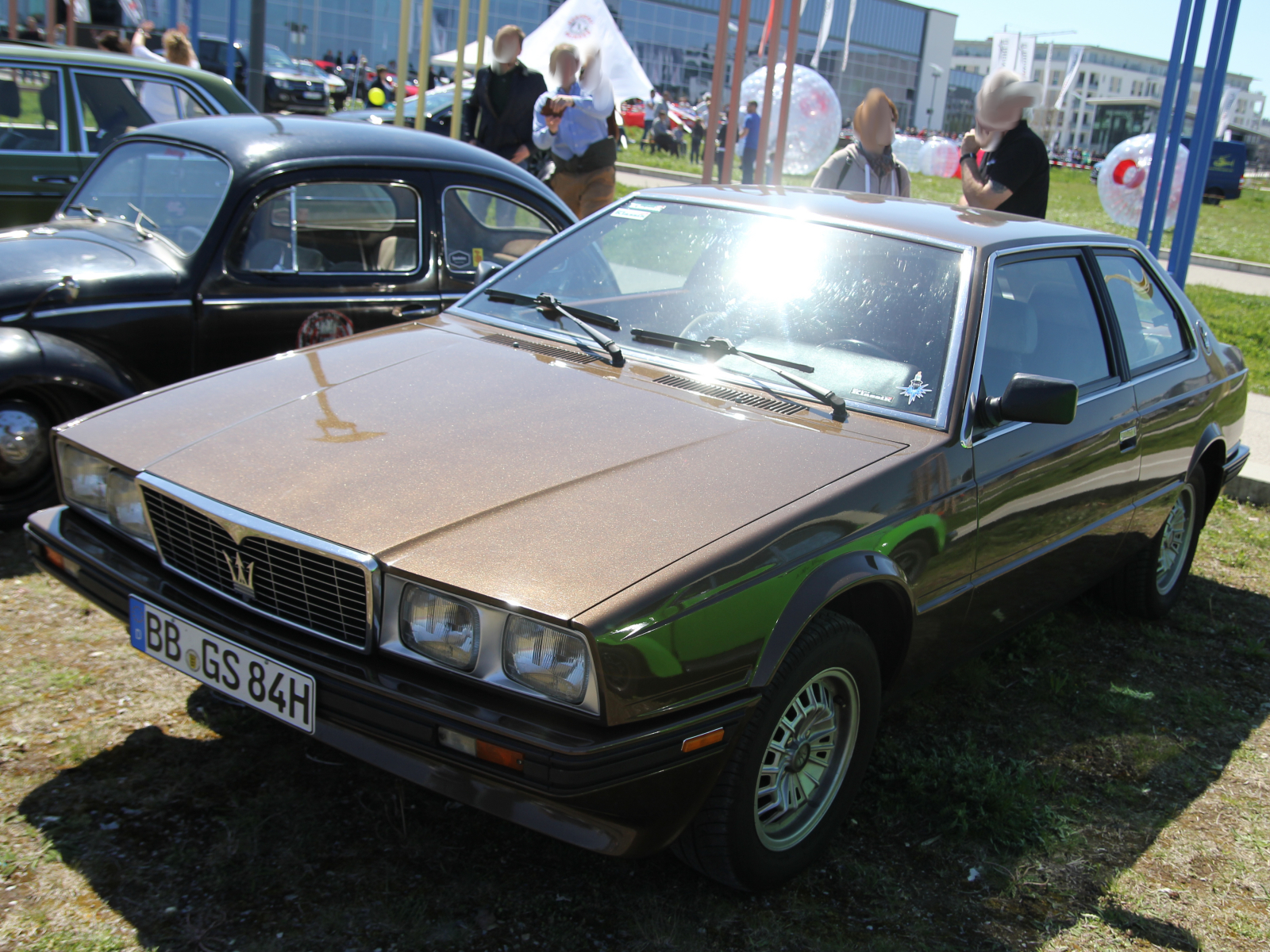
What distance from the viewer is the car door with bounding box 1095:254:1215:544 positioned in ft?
12.6

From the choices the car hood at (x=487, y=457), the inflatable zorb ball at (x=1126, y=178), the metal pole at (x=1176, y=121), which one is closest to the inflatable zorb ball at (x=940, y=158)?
the inflatable zorb ball at (x=1126, y=178)

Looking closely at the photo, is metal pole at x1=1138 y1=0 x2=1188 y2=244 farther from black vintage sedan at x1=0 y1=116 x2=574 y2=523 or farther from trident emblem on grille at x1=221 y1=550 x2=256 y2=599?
trident emblem on grille at x1=221 y1=550 x2=256 y2=599

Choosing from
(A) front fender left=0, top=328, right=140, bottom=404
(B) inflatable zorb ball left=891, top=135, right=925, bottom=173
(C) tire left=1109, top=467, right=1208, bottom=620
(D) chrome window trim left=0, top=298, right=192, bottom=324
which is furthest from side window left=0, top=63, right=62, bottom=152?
(B) inflatable zorb ball left=891, top=135, right=925, bottom=173

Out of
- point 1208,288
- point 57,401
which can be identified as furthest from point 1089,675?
point 1208,288

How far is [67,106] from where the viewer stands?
6.63 metres

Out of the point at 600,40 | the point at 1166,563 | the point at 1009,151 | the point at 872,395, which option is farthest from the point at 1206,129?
the point at 600,40

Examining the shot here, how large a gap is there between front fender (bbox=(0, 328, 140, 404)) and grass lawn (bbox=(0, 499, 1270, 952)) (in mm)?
757

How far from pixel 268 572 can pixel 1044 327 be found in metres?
2.48

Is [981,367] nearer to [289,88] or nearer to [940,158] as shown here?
[289,88]

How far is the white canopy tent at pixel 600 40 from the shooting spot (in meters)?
12.8

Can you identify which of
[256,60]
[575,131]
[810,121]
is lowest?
[575,131]

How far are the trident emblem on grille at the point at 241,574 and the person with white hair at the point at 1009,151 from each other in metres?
4.61

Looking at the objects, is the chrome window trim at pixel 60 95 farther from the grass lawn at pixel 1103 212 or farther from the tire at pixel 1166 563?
the grass lawn at pixel 1103 212

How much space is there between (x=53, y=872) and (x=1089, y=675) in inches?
134
